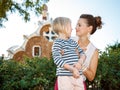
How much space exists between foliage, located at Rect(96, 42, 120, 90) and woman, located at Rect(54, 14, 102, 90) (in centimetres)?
435

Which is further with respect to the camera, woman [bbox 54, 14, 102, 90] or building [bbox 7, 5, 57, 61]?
building [bbox 7, 5, 57, 61]

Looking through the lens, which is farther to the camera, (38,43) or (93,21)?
(38,43)

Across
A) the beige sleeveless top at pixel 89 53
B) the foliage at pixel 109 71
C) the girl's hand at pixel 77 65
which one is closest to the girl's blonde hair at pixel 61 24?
the girl's hand at pixel 77 65

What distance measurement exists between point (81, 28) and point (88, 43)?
10.4 inches

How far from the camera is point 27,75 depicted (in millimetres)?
8617

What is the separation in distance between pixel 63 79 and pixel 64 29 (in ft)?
1.76

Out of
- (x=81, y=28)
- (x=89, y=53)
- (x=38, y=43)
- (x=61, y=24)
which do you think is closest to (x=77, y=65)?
(x=61, y=24)

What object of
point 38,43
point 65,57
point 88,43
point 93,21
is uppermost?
point 38,43

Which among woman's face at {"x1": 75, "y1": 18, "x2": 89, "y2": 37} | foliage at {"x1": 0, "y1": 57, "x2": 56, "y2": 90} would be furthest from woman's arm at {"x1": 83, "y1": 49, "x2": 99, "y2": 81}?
foliage at {"x1": 0, "y1": 57, "x2": 56, "y2": 90}

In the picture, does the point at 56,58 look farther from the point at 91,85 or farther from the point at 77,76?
the point at 91,85

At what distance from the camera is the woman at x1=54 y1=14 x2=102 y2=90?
4105 mm

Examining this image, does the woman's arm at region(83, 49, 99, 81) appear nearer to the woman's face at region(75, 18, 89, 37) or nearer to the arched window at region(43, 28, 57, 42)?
the woman's face at region(75, 18, 89, 37)

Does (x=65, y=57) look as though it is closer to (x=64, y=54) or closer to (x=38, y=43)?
(x=64, y=54)

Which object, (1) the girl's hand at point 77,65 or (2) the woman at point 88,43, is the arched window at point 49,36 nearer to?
(2) the woman at point 88,43
